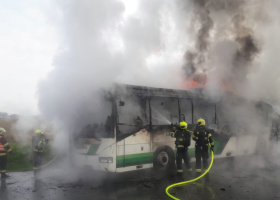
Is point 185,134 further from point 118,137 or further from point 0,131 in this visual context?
point 0,131

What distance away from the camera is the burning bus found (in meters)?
6.69

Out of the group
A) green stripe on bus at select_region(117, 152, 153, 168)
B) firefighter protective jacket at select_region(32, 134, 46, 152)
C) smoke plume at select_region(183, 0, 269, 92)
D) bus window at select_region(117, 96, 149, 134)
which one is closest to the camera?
green stripe on bus at select_region(117, 152, 153, 168)

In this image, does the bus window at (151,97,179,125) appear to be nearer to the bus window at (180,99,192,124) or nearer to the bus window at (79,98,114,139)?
the bus window at (180,99,192,124)

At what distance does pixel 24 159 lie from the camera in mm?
9609

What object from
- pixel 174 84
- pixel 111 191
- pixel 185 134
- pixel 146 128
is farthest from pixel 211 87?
pixel 111 191

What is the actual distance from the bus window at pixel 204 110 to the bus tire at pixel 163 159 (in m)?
1.77

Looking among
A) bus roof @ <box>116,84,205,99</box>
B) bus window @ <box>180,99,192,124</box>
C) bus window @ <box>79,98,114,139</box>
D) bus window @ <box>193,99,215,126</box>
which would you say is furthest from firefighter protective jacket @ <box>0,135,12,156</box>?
bus window @ <box>193,99,215,126</box>

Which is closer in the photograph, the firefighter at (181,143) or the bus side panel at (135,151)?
the bus side panel at (135,151)

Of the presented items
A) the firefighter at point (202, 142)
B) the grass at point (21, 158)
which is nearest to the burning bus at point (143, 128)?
the firefighter at point (202, 142)

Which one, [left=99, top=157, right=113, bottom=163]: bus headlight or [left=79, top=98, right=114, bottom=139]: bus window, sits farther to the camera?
[left=79, top=98, right=114, bottom=139]: bus window

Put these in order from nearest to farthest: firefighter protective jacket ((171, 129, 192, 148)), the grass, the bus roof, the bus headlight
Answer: the bus headlight → the bus roof → firefighter protective jacket ((171, 129, 192, 148)) → the grass

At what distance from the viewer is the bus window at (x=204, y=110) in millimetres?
8898

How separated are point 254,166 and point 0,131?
9515 millimetres

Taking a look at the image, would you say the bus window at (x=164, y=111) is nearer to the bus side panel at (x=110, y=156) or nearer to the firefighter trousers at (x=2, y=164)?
the bus side panel at (x=110, y=156)
